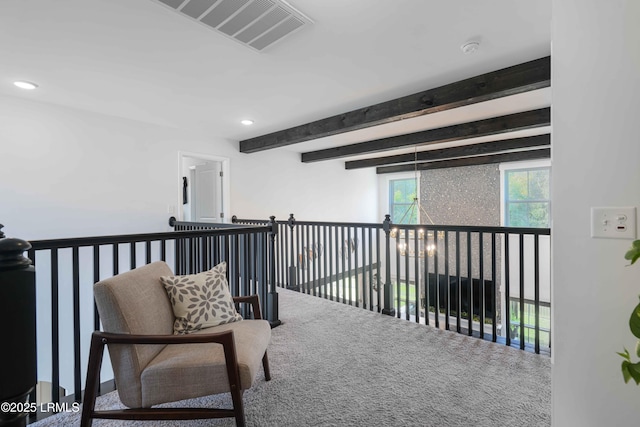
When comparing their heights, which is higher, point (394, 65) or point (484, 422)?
point (394, 65)

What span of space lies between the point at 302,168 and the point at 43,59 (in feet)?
15.2

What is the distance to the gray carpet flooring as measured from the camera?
1635 millimetres

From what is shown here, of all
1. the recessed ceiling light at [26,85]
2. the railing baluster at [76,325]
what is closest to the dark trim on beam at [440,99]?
the recessed ceiling light at [26,85]

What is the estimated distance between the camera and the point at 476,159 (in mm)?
6781

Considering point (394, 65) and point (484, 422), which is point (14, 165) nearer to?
point (394, 65)

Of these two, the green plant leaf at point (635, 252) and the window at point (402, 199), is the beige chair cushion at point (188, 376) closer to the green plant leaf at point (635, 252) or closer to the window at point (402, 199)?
the green plant leaf at point (635, 252)

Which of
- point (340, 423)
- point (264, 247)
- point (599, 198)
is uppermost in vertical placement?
→ point (599, 198)

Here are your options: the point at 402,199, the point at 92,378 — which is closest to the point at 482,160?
the point at 402,199

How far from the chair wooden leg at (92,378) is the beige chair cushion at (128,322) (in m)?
0.05

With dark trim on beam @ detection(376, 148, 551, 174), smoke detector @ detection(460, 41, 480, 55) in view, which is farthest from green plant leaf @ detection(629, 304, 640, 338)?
dark trim on beam @ detection(376, 148, 551, 174)

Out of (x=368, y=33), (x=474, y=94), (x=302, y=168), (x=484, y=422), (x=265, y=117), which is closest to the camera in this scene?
(x=484, y=422)

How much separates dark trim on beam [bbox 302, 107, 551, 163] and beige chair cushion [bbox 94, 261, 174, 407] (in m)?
4.34

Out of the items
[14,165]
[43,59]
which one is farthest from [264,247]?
[14,165]

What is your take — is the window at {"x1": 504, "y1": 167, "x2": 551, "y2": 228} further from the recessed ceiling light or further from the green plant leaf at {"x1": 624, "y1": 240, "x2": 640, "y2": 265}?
the recessed ceiling light
